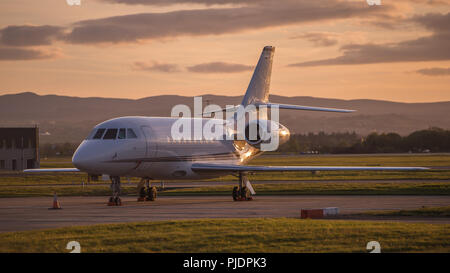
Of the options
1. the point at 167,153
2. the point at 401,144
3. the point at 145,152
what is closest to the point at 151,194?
the point at 167,153

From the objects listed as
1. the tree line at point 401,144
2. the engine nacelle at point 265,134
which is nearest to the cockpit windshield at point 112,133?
the engine nacelle at point 265,134

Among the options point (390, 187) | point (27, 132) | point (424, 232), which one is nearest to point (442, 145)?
point (27, 132)

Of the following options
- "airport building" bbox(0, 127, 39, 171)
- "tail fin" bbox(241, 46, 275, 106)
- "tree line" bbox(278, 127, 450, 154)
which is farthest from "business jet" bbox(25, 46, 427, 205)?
"tree line" bbox(278, 127, 450, 154)

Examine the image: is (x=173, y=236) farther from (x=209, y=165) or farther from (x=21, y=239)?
(x=209, y=165)

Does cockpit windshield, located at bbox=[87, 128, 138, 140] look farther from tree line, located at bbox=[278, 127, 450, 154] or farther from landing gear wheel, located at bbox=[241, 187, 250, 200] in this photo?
tree line, located at bbox=[278, 127, 450, 154]

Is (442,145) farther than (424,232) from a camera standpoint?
Yes

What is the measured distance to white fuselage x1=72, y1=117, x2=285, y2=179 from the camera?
30.1 metres

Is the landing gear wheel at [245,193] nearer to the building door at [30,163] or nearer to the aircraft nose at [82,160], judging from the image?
the aircraft nose at [82,160]

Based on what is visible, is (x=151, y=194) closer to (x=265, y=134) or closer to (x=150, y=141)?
(x=150, y=141)

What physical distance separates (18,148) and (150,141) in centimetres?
6462

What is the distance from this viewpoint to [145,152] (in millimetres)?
32062

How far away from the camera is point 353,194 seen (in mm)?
36844

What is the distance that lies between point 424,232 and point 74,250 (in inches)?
338
